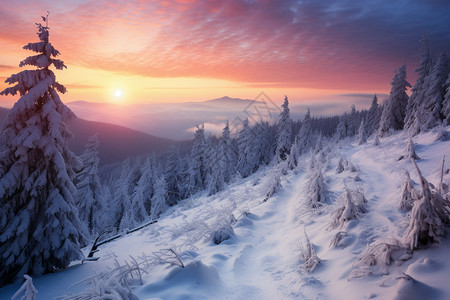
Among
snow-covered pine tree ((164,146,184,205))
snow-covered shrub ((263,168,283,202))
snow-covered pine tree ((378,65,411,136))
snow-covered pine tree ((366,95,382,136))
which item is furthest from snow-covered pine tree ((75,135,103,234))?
snow-covered pine tree ((366,95,382,136))

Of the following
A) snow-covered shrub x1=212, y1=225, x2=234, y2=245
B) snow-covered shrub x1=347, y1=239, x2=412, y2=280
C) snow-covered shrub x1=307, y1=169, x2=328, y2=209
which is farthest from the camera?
snow-covered shrub x1=307, y1=169, x2=328, y2=209

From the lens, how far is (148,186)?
143 feet

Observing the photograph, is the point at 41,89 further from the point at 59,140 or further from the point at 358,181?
the point at 358,181

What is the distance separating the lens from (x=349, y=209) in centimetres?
622

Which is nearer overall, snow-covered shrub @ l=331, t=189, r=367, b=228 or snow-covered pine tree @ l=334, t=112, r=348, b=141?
snow-covered shrub @ l=331, t=189, r=367, b=228

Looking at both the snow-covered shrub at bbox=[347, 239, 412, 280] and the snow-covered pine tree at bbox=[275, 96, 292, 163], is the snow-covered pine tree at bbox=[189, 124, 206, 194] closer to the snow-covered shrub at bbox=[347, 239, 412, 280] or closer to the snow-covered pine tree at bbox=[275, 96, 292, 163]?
the snow-covered pine tree at bbox=[275, 96, 292, 163]

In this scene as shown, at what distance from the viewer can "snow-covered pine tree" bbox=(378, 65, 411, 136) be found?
3409 centimetres

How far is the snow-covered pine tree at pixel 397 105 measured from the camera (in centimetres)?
3409

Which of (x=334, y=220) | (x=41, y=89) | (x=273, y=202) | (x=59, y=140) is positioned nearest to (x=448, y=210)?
(x=334, y=220)

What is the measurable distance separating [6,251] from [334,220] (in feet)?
38.6

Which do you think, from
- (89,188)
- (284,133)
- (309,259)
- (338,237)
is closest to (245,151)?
(284,133)

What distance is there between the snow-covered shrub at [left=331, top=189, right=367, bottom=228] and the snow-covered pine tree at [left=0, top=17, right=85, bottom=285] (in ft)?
33.6

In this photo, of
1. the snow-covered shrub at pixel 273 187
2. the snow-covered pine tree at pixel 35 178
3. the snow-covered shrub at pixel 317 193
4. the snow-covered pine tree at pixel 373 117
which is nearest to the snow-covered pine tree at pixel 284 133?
the snow-covered shrub at pixel 273 187

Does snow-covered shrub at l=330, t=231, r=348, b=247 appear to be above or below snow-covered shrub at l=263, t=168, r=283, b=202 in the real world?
above
